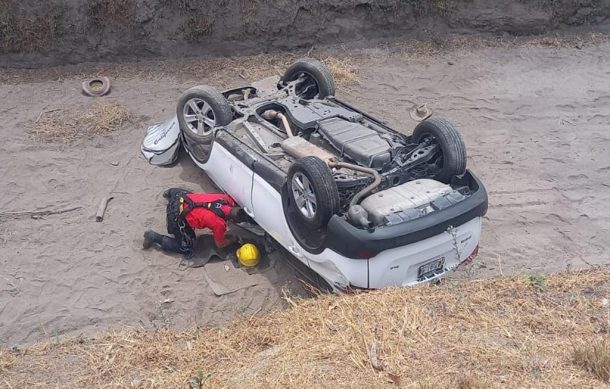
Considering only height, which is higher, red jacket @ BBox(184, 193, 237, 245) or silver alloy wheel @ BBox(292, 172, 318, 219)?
silver alloy wheel @ BBox(292, 172, 318, 219)

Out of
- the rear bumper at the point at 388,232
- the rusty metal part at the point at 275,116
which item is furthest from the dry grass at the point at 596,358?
the rusty metal part at the point at 275,116

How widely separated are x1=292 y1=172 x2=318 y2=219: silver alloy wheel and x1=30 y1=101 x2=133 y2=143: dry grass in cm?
461

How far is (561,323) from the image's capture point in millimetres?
5137

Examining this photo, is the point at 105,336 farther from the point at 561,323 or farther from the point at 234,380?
the point at 561,323

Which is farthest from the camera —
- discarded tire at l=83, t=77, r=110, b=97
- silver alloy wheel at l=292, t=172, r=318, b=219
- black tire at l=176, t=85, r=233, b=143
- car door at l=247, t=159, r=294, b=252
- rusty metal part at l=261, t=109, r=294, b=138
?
discarded tire at l=83, t=77, r=110, b=97

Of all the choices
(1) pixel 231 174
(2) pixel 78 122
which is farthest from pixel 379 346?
(2) pixel 78 122

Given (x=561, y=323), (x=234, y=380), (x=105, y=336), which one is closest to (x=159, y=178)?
(x=105, y=336)

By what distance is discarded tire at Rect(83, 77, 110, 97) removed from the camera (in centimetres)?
1126

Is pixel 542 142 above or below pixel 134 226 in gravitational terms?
above

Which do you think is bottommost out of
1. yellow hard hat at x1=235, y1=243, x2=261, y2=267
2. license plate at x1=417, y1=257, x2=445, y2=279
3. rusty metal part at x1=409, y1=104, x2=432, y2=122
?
yellow hard hat at x1=235, y1=243, x2=261, y2=267

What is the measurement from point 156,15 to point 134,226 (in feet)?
16.8

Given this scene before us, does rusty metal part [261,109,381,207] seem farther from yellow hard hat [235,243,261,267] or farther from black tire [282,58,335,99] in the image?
yellow hard hat [235,243,261,267]

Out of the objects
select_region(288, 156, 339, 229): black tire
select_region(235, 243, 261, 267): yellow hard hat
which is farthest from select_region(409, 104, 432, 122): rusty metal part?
select_region(288, 156, 339, 229): black tire

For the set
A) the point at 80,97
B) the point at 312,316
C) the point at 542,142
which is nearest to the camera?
the point at 312,316
